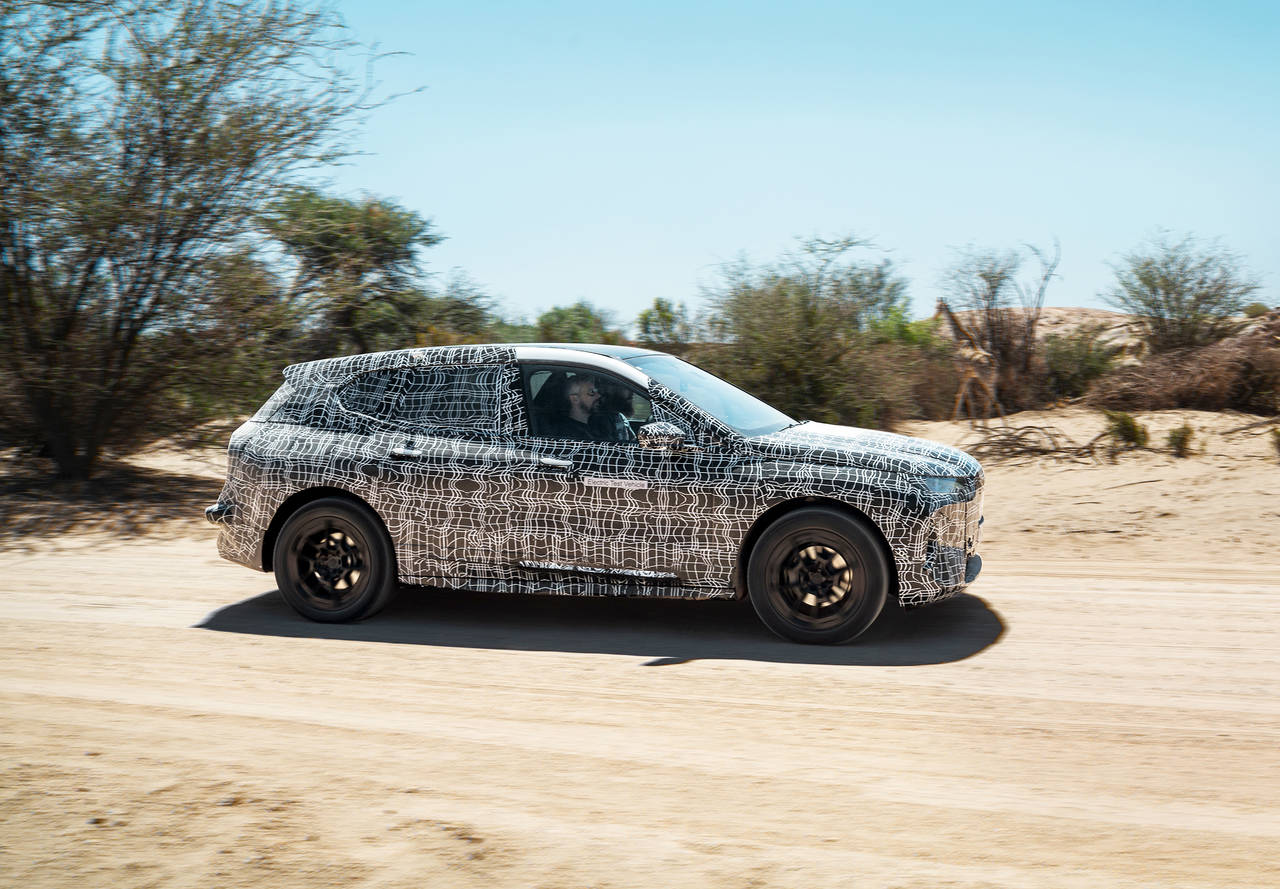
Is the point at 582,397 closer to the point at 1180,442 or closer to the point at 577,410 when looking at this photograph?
the point at 577,410

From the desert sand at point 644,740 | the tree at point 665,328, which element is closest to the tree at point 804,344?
the tree at point 665,328

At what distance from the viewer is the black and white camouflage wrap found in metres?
6.79

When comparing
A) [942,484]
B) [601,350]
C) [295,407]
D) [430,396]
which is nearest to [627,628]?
[601,350]

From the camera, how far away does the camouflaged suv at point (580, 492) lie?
6730 millimetres

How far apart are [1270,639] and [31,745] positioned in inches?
255

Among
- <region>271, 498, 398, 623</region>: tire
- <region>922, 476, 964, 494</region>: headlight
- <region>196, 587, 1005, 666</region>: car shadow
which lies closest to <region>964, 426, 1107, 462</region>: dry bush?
<region>196, 587, 1005, 666</region>: car shadow

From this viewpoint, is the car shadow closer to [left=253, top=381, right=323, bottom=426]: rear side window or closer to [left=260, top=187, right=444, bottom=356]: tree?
[left=253, top=381, right=323, bottom=426]: rear side window

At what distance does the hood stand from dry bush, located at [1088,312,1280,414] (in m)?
13.9

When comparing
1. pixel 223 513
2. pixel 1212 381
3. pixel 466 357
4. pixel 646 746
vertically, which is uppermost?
pixel 1212 381

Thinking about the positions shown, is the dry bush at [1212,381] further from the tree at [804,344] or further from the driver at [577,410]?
the driver at [577,410]

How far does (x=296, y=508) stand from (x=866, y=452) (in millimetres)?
3776

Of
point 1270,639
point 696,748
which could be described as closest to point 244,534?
point 696,748

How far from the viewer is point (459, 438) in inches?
298

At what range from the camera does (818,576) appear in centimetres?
677
